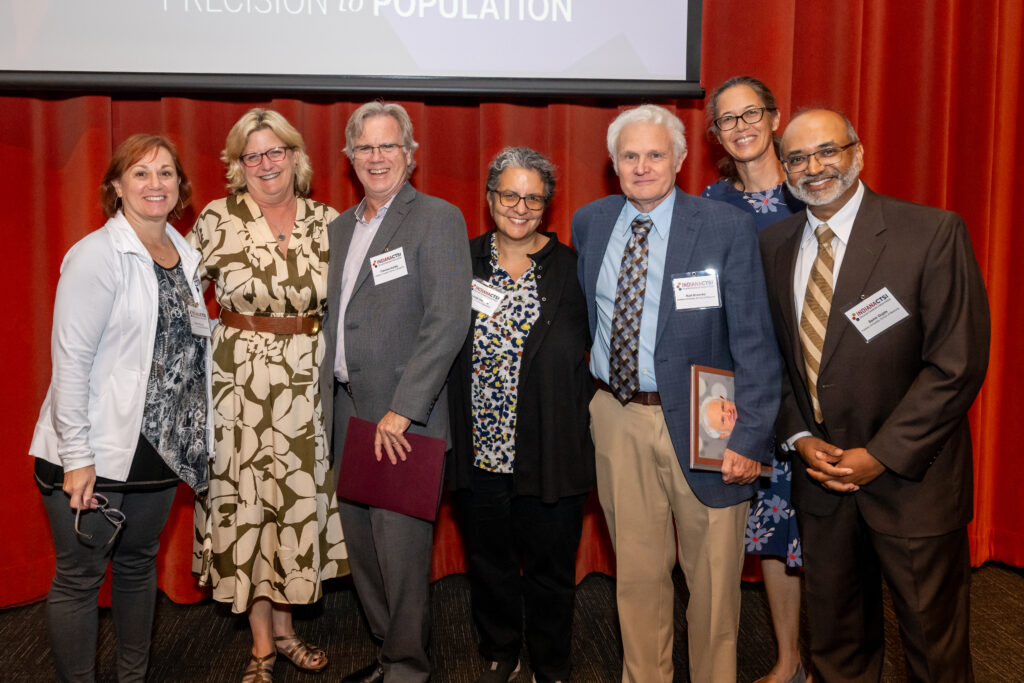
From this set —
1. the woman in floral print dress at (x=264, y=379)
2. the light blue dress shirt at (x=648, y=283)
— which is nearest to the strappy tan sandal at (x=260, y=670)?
the woman in floral print dress at (x=264, y=379)

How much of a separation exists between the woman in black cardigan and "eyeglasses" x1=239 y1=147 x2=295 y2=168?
2.35 ft

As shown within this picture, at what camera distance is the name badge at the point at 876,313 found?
180 centimetres

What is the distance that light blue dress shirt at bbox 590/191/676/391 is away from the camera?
2082 millimetres

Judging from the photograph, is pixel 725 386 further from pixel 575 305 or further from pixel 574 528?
pixel 574 528

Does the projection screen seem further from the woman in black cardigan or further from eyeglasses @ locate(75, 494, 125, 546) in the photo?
eyeglasses @ locate(75, 494, 125, 546)

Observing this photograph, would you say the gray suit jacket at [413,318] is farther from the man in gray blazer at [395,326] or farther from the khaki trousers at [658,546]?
the khaki trousers at [658,546]

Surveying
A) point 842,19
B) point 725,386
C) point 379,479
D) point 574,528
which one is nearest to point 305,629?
point 379,479

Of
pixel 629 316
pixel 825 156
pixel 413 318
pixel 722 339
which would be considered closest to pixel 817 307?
pixel 722 339

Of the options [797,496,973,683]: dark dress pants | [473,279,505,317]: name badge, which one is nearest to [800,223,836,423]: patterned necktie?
[797,496,973,683]: dark dress pants

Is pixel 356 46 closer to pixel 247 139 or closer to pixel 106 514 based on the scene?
pixel 247 139

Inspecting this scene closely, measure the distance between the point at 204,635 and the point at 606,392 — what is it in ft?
6.41

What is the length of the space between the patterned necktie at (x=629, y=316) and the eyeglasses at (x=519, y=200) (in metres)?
0.32

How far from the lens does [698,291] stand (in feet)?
6.63

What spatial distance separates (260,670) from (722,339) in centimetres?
193
